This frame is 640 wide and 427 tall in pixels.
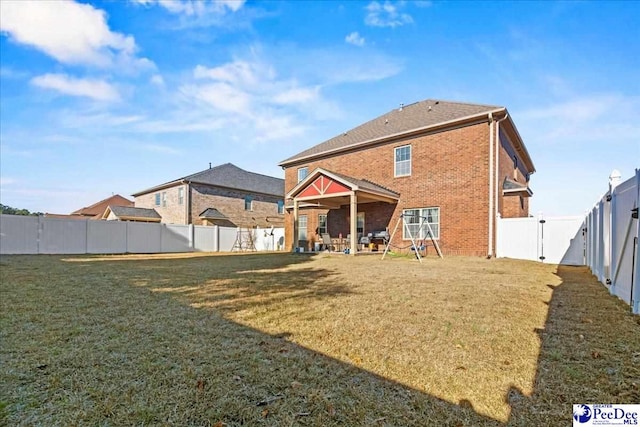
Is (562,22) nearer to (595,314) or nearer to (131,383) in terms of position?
(595,314)

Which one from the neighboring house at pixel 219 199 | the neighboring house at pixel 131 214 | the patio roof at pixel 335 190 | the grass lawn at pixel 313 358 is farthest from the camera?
the neighboring house at pixel 131 214

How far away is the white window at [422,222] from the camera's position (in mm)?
14480

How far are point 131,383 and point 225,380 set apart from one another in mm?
684

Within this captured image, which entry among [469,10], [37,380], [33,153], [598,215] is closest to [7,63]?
[33,153]

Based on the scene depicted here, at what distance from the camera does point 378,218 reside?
1659 centimetres

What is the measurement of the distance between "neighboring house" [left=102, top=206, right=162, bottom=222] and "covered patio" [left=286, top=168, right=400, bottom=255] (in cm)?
1851

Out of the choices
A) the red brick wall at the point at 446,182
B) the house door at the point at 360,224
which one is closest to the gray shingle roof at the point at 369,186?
the red brick wall at the point at 446,182

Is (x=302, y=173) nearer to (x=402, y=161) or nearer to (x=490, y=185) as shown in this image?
(x=402, y=161)

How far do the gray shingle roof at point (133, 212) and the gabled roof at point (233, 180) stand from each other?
211 centimetres

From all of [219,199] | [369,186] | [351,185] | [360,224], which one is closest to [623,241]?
[351,185]

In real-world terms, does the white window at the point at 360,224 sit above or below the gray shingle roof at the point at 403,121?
below

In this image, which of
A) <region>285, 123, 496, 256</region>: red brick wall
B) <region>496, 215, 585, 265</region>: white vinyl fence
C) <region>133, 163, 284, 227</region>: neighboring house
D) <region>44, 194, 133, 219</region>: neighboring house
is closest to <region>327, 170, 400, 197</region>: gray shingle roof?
<region>285, 123, 496, 256</region>: red brick wall

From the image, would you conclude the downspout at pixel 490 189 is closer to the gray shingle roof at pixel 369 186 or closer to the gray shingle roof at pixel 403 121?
the gray shingle roof at pixel 403 121

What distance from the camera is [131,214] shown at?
28406 mm
